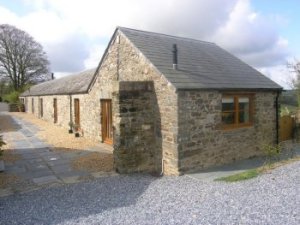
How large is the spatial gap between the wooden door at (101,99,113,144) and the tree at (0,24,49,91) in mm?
34620

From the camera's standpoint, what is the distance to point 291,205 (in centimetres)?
562

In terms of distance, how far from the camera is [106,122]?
13.2 m

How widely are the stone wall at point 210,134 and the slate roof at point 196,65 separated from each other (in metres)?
0.43

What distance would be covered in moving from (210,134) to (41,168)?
565cm

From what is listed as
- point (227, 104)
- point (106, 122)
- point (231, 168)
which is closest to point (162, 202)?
point (231, 168)

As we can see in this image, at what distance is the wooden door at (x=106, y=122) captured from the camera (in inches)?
507

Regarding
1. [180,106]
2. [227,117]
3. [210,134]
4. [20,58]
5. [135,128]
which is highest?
[20,58]

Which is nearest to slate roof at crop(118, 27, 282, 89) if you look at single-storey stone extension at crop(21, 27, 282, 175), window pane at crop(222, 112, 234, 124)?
single-storey stone extension at crop(21, 27, 282, 175)

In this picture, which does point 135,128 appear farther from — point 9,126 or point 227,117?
point 9,126

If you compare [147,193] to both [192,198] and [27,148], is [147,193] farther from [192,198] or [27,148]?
[27,148]

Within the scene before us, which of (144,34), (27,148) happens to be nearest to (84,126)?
(27,148)

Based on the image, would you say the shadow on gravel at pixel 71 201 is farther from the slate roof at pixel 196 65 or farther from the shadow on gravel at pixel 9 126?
the shadow on gravel at pixel 9 126

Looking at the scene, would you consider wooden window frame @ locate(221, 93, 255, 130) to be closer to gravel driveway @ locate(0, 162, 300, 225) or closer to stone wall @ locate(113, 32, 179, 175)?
stone wall @ locate(113, 32, 179, 175)

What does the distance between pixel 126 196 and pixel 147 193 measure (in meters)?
0.53
